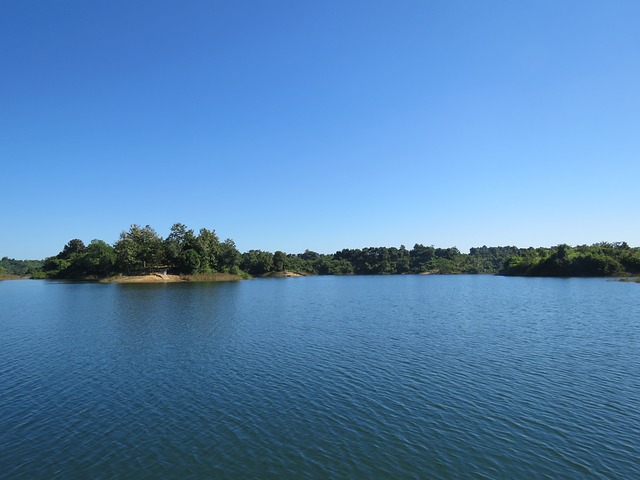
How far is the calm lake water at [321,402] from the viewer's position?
13812mm

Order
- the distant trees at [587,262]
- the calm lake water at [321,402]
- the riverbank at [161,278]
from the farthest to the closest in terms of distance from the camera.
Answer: the distant trees at [587,262] < the riverbank at [161,278] < the calm lake water at [321,402]

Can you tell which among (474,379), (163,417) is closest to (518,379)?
(474,379)

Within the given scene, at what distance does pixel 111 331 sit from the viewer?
4000 cm

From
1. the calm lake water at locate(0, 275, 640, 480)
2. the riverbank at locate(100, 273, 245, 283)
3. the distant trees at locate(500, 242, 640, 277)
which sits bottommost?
the calm lake water at locate(0, 275, 640, 480)

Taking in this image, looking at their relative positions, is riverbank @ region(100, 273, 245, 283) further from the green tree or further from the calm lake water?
the calm lake water

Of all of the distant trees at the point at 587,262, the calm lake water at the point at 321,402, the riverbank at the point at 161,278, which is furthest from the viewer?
the distant trees at the point at 587,262

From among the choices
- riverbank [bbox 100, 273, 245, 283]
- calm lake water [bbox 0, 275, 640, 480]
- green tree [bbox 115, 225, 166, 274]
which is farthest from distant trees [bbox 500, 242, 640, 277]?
green tree [bbox 115, 225, 166, 274]

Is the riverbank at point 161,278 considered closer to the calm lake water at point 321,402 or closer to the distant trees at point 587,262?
the calm lake water at point 321,402

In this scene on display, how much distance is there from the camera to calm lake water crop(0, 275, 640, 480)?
13812 millimetres

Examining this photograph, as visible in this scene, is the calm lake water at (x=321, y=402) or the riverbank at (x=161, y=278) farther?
the riverbank at (x=161, y=278)

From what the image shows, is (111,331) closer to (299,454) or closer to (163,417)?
(163,417)

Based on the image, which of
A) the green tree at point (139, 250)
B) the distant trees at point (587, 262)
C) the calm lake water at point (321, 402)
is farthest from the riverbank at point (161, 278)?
the distant trees at point (587, 262)

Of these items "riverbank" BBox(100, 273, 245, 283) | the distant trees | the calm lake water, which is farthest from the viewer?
the distant trees

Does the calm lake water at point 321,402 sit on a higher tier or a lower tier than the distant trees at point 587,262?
lower
